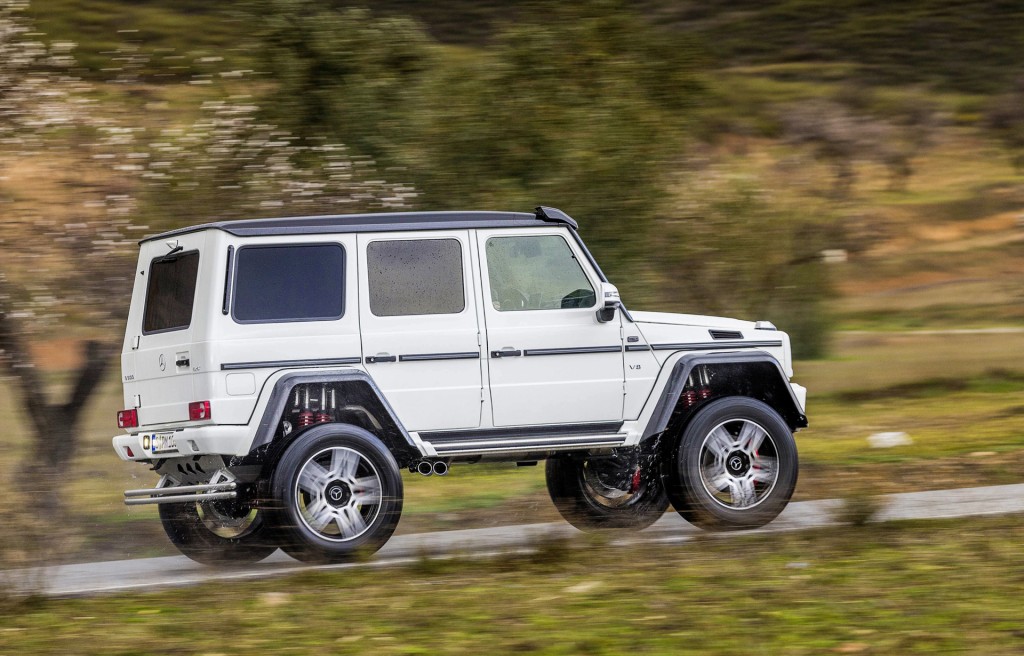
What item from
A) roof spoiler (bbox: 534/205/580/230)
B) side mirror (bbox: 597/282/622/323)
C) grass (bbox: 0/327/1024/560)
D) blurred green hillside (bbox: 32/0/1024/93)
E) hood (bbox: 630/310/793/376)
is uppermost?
blurred green hillside (bbox: 32/0/1024/93)

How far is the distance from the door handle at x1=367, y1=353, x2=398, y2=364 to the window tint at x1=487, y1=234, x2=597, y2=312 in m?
0.75

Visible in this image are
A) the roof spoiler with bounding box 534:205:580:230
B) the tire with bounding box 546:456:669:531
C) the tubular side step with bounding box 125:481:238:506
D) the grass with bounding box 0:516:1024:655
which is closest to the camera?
the grass with bounding box 0:516:1024:655

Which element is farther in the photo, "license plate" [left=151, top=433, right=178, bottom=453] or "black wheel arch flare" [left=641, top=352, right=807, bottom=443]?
"black wheel arch flare" [left=641, top=352, right=807, bottom=443]

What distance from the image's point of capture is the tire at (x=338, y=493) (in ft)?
27.7

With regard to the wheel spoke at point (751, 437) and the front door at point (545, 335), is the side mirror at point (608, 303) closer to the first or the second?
the front door at point (545, 335)

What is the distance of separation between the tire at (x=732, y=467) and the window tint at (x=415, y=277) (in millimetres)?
1752

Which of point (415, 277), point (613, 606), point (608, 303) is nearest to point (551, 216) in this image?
point (608, 303)

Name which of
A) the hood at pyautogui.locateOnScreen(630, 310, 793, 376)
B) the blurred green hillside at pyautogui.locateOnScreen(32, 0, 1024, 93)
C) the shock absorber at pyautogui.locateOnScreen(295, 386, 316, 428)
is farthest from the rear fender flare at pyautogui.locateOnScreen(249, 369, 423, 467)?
the blurred green hillside at pyautogui.locateOnScreen(32, 0, 1024, 93)

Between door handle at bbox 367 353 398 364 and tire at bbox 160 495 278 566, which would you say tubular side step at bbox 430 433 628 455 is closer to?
door handle at bbox 367 353 398 364

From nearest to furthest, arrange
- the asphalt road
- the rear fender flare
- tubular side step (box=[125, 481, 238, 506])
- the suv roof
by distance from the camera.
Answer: the asphalt road < tubular side step (box=[125, 481, 238, 506]) < the rear fender flare < the suv roof

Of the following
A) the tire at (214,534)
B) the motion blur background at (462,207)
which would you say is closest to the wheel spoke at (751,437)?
the motion blur background at (462,207)

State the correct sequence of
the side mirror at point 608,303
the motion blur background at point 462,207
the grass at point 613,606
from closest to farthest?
1. the grass at point 613,606
2. the motion blur background at point 462,207
3. the side mirror at point 608,303

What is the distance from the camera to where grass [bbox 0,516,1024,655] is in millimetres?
5844

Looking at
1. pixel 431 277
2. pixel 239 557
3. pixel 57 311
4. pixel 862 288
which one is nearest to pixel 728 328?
pixel 431 277
